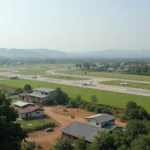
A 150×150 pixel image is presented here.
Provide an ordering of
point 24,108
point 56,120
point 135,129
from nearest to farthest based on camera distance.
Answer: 1. point 135,129
2. point 56,120
3. point 24,108

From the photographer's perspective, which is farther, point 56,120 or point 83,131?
point 56,120

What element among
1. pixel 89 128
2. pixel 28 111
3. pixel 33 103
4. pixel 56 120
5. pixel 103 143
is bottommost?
pixel 56 120

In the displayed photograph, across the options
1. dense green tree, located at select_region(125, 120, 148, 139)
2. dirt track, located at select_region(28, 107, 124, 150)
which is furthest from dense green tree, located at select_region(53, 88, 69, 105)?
dense green tree, located at select_region(125, 120, 148, 139)

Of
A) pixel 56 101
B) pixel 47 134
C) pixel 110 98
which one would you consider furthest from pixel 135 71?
pixel 47 134

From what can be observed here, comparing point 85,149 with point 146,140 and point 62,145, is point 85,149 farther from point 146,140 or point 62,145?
point 146,140

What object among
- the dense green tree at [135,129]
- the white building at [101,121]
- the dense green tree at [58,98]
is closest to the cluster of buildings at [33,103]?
the dense green tree at [58,98]

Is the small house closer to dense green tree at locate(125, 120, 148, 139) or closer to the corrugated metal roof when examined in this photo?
the corrugated metal roof

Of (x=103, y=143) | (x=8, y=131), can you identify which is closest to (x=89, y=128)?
(x=103, y=143)

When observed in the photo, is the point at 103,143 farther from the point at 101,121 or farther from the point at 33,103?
the point at 33,103
